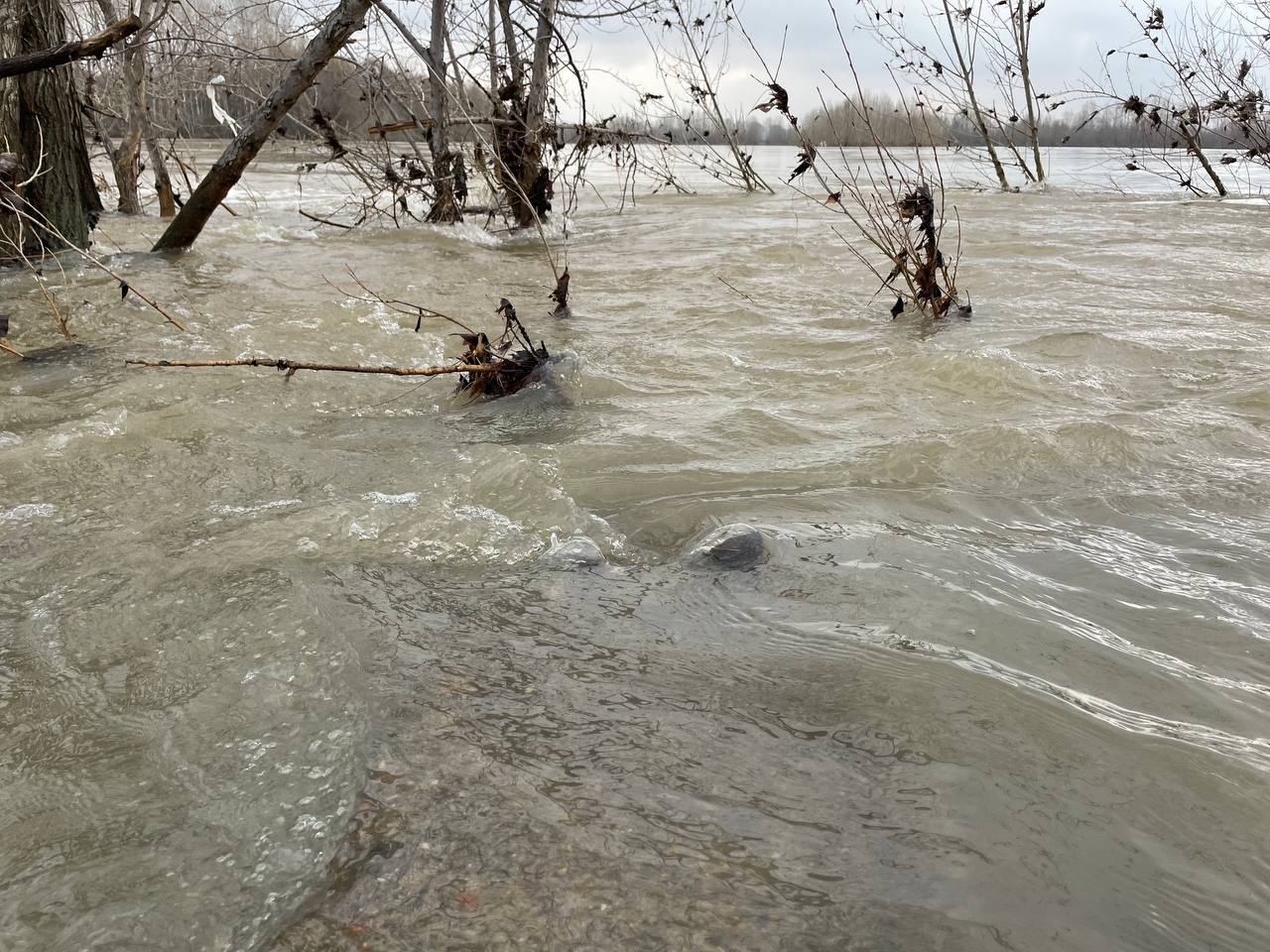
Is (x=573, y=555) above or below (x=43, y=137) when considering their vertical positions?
below

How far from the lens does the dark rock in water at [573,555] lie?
2.41 meters

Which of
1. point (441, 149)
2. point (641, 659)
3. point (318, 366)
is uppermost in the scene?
point (441, 149)

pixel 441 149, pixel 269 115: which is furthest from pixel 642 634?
pixel 441 149

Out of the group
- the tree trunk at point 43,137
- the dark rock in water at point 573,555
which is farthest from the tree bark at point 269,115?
A: the dark rock in water at point 573,555

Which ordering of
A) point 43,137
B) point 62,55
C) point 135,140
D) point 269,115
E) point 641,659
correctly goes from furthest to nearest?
point 135,140
point 43,137
point 269,115
point 62,55
point 641,659

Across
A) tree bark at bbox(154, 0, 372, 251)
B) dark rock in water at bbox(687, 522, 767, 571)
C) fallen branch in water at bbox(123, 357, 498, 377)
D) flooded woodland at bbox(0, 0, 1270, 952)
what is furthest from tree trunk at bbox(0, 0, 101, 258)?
dark rock in water at bbox(687, 522, 767, 571)

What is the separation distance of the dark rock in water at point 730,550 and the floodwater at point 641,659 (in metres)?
0.03

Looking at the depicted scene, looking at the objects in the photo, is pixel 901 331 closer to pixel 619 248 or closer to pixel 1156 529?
pixel 1156 529

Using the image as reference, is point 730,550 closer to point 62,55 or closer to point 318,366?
point 318,366

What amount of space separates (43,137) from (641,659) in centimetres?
633

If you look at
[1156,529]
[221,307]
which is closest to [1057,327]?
[1156,529]

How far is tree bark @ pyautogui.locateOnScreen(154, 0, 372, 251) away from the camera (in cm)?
574

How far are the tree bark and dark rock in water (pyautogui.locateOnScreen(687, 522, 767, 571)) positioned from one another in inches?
177

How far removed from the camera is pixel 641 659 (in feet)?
6.44
